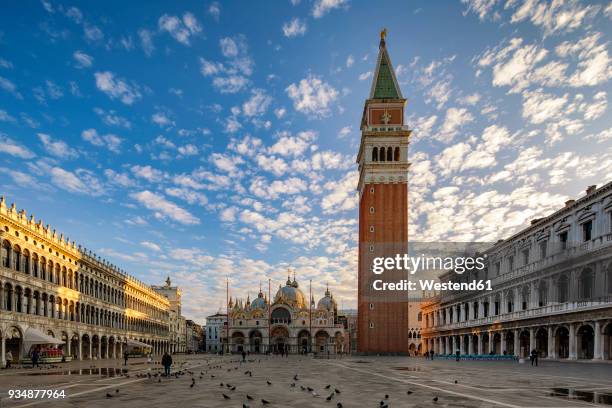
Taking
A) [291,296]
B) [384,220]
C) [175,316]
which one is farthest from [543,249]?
[175,316]

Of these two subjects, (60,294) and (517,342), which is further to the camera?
(517,342)

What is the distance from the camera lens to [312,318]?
388ft

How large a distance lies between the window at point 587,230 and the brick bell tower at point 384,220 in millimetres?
32232

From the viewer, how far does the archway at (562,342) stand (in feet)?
143

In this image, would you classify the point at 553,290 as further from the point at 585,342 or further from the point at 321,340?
the point at 321,340

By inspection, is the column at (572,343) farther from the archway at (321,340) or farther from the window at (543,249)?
the archway at (321,340)

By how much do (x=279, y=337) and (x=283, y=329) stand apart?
215 centimetres

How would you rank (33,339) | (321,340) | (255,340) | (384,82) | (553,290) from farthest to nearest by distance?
1. (255,340)
2. (321,340)
3. (384,82)
4. (553,290)
5. (33,339)

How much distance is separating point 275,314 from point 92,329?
65.8m

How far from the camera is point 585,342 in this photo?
4097 centimetres

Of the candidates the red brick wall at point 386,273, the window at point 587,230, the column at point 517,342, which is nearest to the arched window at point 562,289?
the window at point 587,230

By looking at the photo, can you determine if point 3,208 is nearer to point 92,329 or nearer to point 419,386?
point 92,329

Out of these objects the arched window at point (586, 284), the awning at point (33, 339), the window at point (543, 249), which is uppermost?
the window at point (543, 249)

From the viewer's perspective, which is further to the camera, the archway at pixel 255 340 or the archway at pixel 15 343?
the archway at pixel 255 340
